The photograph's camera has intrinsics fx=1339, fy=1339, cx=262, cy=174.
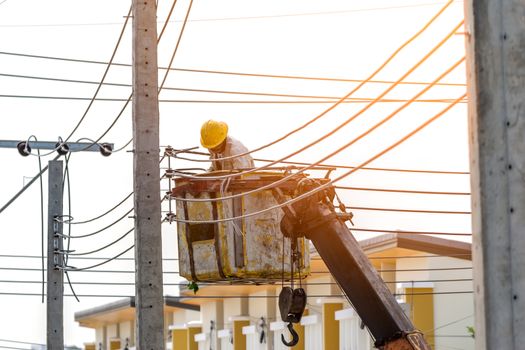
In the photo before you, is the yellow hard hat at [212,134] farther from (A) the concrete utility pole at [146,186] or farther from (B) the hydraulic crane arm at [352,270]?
(A) the concrete utility pole at [146,186]

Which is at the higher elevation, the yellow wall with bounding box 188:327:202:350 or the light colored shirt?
the light colored shirt

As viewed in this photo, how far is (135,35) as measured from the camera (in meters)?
15.2

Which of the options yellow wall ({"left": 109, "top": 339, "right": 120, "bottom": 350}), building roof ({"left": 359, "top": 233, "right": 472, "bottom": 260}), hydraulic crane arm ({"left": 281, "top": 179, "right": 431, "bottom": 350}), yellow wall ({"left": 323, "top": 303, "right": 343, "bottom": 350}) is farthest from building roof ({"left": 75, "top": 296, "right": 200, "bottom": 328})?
hydraulic crane arm ({"left": 281, "top": 179, "right": 431, "bottom": 350})

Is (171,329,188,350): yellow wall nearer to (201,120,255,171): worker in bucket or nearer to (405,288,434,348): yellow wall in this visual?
(405,288,434,348): yellow wall

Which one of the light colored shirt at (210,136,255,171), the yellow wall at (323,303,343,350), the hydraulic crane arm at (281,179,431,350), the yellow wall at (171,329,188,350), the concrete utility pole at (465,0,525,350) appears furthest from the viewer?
the yellow wall at (171,329,188,350)

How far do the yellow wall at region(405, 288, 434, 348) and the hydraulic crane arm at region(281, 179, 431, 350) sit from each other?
44.8 ft

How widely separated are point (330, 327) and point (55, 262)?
1132 centimetres

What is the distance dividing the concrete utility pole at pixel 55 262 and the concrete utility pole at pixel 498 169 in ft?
54.5

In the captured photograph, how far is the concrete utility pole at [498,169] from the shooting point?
7375 mm

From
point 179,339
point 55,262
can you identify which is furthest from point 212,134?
point 179,339

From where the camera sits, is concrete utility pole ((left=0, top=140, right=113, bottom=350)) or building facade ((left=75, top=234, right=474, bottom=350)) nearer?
concrete utility pole ((left=0, top=140, right=113, bottom=350))

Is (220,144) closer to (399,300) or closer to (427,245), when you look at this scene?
(399,300)

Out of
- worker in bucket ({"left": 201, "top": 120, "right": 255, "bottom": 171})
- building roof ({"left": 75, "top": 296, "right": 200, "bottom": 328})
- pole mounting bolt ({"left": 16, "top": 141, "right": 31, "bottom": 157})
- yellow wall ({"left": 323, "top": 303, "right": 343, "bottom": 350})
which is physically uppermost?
pole mounting bolt ({"left": 16, "top": 141, "right": 31, "bottom": 157})

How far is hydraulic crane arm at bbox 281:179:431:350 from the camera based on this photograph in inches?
655
